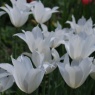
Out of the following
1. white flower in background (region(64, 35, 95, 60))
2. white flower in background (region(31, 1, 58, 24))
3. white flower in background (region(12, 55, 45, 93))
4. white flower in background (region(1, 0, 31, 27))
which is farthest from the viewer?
white flower in background (region(31, 1, 58, 24))

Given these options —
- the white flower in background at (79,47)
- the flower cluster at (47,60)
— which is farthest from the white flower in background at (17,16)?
the white flower in background at (79,47)

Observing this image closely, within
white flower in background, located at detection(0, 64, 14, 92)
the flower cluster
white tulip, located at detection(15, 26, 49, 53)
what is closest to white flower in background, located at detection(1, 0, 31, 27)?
the flower cluster

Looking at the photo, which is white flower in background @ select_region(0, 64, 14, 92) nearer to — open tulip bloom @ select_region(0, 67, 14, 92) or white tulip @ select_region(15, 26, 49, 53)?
open tulip bloom @ select_region(0, 67, 14, 92)

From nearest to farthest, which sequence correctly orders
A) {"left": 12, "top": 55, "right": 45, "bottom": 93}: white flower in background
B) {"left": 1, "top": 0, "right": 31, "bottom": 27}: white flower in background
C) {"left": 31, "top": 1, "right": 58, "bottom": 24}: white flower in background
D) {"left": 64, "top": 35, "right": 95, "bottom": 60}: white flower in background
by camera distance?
{"left": 12, "top": 55, "right": 45, "bottom": 93}: white flower in background < {"left": 64, "top": 35, "right": 95, "bottom": 60}: white flower in background < {"left": 1, "top": 0, "right": 31, "bottom": 27}: white flower in background < {"left": 31, "top": 1, "right": 58, "bottom": 24}: white flower in background

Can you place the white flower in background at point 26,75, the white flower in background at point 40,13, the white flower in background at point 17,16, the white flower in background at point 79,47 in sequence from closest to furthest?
the white flower in background at point 26,75 < the white flower in background at point 79,47 < the white flower in background at point 17,16 < the white flower in background at point 40,13

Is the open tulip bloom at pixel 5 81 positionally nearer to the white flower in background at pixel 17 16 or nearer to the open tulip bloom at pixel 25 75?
the open tulip bloom at pixel 25 75

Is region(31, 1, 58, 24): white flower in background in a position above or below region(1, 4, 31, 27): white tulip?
below

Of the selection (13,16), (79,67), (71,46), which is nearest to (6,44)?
(13,16)
